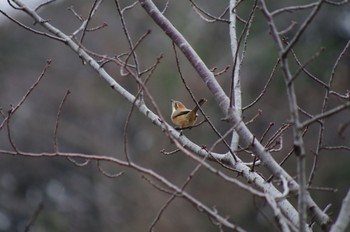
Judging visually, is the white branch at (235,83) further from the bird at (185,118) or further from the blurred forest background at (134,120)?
the blurred forest background at (134,120)

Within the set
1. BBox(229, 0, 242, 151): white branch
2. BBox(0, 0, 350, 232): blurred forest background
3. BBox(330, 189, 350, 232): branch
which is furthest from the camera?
BBox(0, 0, 350, 232): blurred forest background

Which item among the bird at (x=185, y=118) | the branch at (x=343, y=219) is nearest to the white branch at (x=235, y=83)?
the branch at (x=343, y=219)

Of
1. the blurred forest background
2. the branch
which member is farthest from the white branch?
the blurred forest background

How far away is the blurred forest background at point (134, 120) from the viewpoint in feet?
39.2

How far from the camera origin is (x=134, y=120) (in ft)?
51.7

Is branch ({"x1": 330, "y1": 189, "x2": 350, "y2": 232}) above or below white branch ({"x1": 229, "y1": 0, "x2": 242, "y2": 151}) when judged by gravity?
below

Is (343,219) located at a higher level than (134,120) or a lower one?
lower

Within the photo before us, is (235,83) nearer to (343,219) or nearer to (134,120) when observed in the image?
(343,219)

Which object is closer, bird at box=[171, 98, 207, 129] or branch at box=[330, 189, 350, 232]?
branch at box=[330, 189, 350, 232]

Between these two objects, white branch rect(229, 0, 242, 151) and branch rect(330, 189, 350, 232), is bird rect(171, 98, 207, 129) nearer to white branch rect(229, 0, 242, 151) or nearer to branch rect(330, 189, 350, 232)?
white branch rect(229, 0, 242, 151)

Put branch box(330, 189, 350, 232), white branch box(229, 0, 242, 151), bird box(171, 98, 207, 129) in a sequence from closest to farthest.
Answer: branch box(330, 189, 350, 232) → white branch box(229, 0, 242, 151) → bird box(171, 98, 207, 129)

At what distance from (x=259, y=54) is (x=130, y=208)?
4033 millimetres

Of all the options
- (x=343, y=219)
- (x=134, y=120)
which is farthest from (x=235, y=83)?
(x=134, y=120)

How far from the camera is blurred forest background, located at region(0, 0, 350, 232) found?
471 inches
